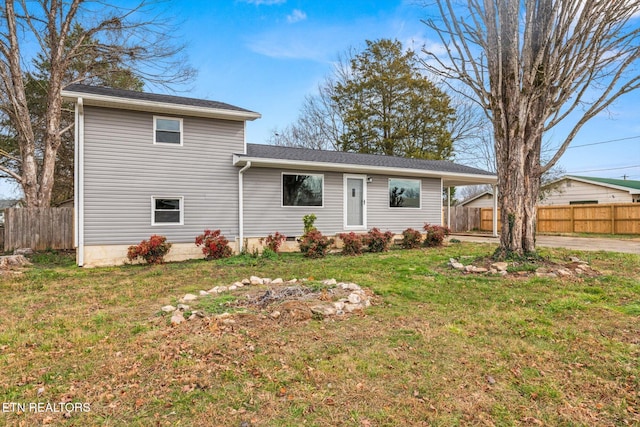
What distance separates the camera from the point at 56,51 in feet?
40.6

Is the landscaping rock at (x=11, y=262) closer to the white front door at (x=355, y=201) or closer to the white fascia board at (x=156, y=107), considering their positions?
the white fascia board at (x=156, y=107)

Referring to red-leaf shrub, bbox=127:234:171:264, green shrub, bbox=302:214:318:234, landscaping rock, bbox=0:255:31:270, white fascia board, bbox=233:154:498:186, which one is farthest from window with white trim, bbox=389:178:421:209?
landscaping rock, bbox=0:255:31:270

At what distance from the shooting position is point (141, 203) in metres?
9.29

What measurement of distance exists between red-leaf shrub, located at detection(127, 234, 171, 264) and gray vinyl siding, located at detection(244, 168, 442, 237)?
8.05 feet

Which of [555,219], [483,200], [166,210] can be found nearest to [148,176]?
[166,210]

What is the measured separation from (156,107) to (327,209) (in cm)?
598

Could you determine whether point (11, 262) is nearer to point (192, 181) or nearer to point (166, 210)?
point (166, 210)

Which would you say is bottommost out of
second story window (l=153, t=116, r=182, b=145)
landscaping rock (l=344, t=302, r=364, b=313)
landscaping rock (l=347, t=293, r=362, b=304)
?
landscaping rock (l=344, t=302, r=364, b=313)

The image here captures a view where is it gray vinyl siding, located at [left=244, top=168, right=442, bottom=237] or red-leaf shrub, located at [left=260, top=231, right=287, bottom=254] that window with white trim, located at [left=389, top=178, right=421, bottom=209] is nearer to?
gray vinyl siding, located at [left=244, top=168, right=442, bottom=237]

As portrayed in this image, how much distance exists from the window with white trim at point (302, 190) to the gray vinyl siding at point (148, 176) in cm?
163

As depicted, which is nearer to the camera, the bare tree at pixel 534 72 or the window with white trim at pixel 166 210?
the bare tree at pixel 534 72

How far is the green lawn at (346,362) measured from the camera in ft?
7.57

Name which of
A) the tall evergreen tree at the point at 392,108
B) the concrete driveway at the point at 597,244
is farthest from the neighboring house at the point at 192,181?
the tall evergreen tree at the point at 392,108

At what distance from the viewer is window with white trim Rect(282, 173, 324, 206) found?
1105cm
